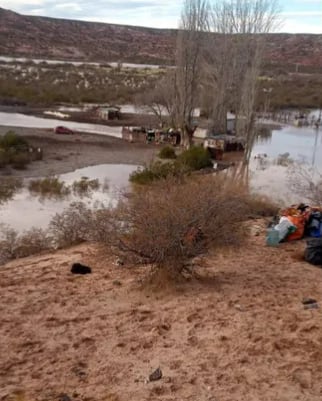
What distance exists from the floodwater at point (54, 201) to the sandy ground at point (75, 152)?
1.12 m

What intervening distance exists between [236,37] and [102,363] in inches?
1221

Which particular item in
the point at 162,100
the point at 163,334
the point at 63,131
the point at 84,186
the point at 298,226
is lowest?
the point at 84,186

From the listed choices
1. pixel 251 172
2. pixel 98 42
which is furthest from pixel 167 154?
pixel 98 42

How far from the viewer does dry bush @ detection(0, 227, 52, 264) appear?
41.6 feet

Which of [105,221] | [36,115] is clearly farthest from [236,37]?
[105,221]

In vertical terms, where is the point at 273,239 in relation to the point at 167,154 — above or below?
above

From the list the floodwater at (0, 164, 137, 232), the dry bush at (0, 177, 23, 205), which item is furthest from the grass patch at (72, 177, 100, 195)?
the dry bush at (0, 177, 23, 205)

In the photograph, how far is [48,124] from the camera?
3578cm

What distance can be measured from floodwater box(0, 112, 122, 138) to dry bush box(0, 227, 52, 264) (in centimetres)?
2018

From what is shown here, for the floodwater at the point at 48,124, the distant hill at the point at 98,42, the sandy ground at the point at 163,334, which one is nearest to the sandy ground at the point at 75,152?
the floodwater at the point at 48,124

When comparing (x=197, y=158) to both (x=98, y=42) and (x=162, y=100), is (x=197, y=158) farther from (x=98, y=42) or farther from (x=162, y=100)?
(x=98, y=42)

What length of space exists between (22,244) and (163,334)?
5.99 m

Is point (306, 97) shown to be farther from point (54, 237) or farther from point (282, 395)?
point (282, 395)

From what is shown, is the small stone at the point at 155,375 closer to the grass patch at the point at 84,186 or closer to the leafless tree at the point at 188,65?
the grass patch at the point at 84,186
